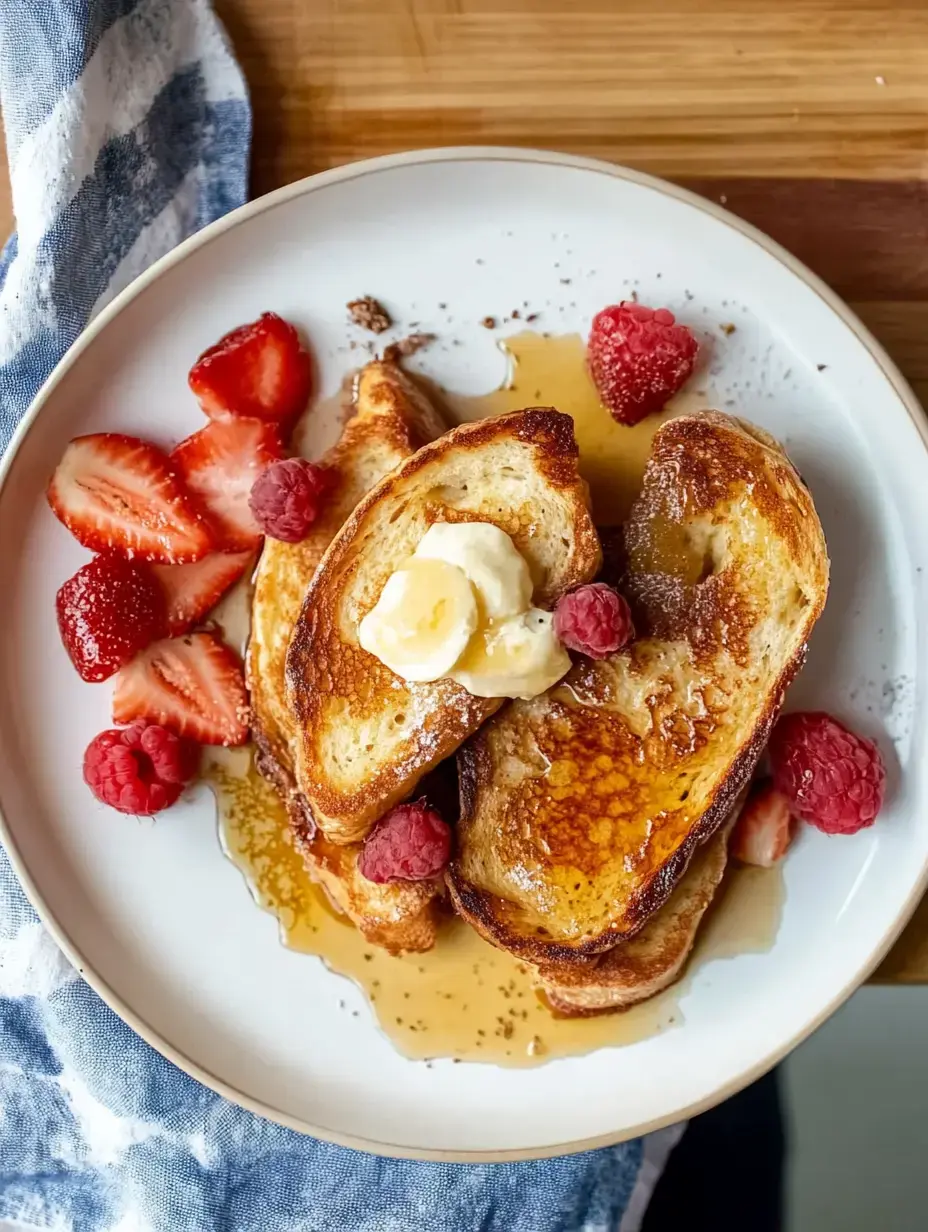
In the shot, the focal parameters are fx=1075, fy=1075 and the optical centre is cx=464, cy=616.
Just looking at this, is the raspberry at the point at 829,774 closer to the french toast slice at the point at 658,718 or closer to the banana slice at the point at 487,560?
the french toast slice at the point at 658,718

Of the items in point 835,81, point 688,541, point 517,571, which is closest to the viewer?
point 517,571

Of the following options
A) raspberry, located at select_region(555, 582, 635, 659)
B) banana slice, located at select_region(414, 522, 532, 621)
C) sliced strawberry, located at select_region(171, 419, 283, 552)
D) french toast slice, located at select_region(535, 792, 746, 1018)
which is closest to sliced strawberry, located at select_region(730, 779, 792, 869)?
french toast slice, located at select_region(535, 792, 746, 1018)

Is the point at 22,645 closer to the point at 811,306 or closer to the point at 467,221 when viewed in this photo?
the point at 467,221

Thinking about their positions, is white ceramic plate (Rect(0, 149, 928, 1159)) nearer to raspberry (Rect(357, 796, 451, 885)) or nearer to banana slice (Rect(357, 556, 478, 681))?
raspberry (Rect(357, 796, 451, 885))

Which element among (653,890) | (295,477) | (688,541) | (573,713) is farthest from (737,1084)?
(295,477)

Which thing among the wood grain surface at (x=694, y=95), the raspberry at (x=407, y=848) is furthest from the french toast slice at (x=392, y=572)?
the wood grain surface at (x=694, y=95)

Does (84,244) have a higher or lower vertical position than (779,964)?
higher
